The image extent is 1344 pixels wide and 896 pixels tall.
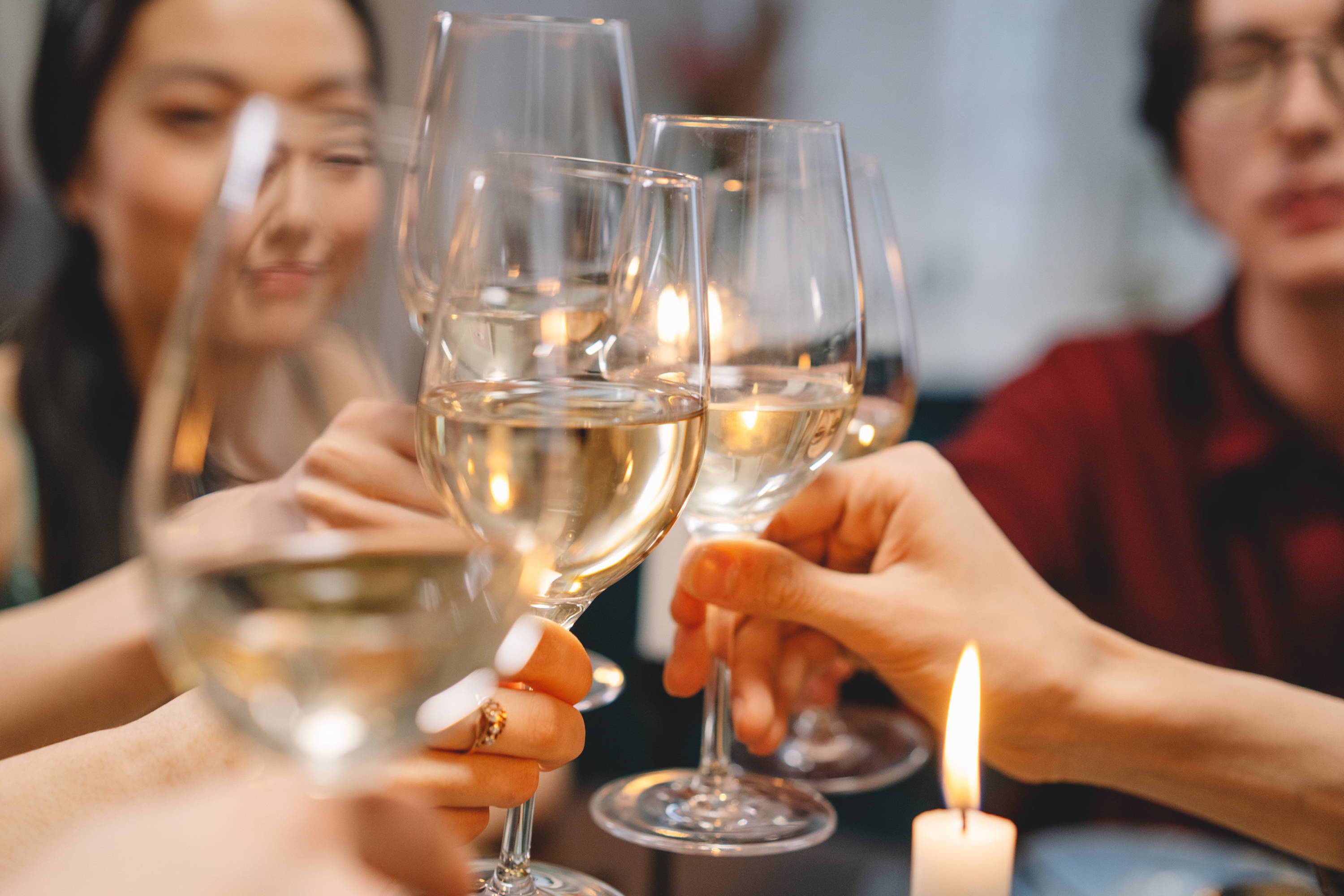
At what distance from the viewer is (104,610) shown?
0.82m

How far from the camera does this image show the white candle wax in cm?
39

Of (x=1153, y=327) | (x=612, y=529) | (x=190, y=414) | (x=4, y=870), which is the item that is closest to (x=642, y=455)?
(x=612, y=529)

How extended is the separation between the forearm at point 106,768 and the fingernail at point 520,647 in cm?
17

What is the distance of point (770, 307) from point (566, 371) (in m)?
0.21

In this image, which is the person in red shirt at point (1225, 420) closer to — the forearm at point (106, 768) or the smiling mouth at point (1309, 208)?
the smiling mouth at point (1309, 208)

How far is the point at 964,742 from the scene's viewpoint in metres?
0.43

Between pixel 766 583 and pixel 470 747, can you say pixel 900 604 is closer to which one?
pixel 766 583

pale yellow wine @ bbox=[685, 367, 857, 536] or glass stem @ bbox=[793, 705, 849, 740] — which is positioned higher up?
pale yellow wine @ bbox=[685, 367, 857, 536]

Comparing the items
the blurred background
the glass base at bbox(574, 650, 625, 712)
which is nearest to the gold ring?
the glass base at bbox(574, 650, 625, 712)

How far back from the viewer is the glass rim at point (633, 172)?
1.52 ft

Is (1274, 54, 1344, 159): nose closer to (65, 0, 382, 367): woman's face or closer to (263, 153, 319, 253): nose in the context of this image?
(65, 0, 382, 367): woman's face

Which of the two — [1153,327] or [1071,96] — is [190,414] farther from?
[1071,96]

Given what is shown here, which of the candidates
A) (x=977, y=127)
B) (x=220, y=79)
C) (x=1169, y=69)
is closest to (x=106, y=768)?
(x=220, y=79)

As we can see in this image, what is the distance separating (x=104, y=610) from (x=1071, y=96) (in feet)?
9.94
